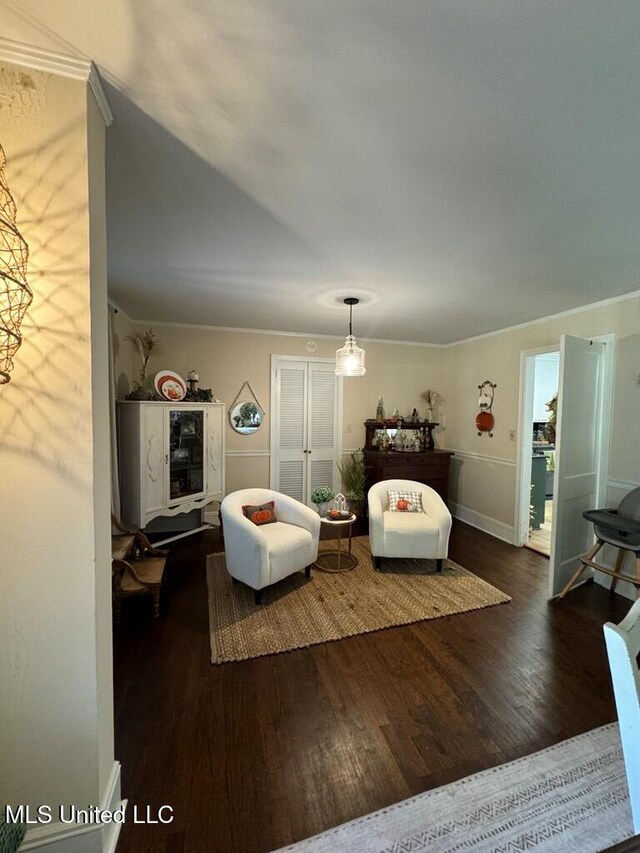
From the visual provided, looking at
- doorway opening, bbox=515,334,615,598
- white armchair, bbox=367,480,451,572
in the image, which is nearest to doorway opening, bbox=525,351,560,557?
doorway opening, bbox=515,334,615,598

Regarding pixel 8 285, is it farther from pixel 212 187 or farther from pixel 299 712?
pixel 299 712

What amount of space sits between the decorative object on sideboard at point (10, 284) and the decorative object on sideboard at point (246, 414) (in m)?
3.35

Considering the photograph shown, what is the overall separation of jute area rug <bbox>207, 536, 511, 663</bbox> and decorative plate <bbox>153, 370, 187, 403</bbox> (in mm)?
1669

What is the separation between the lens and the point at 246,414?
4.33 m

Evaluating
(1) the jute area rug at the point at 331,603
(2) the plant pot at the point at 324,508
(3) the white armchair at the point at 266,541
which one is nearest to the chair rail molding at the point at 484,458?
(1) the jute area rug at the point at 331,603

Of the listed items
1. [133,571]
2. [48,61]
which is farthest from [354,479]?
[48,61]

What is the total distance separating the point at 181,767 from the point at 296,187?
Answer: 97.5 inches

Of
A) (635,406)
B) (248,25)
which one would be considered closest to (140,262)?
(248,25)

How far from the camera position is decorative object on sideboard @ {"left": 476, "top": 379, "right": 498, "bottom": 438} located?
4188mm

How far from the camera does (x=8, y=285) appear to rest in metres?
0.89

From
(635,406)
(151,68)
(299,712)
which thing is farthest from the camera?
(635,406)

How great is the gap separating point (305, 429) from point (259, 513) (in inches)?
71.6

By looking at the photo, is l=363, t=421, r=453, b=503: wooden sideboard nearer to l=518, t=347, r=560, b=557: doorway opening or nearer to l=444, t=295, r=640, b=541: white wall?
l=444, t=295, r=640, b=541: white wall

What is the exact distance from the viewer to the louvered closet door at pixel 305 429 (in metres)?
4.48
